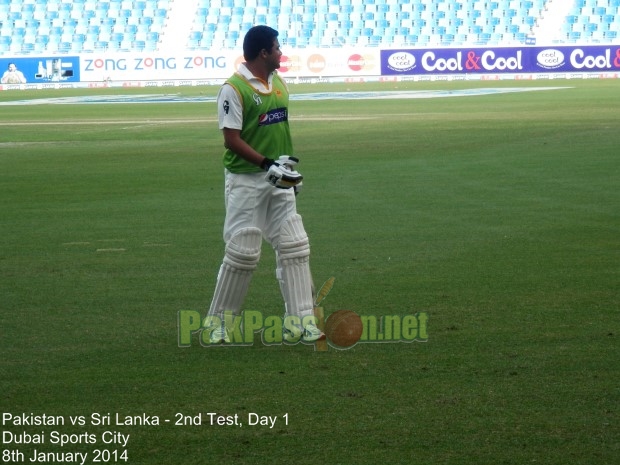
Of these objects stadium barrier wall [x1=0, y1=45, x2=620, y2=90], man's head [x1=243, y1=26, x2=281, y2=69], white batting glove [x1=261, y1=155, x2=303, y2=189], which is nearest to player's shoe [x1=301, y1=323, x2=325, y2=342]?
white batting glove [x1=261, y1=155, x2=303, y2=189]

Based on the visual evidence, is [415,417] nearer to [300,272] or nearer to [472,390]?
[472,390]

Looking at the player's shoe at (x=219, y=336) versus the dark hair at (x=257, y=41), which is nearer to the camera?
the dark hair at (x=257, y=41)

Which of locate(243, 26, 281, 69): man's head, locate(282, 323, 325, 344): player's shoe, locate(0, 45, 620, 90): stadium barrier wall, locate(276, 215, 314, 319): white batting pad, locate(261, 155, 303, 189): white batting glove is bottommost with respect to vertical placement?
locate(282, 323, 325, 344): player's shoe

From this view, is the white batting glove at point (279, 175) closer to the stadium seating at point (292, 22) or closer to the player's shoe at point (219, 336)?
the player's shoe at point (219, 336)

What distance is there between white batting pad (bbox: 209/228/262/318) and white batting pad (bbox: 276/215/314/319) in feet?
0.50

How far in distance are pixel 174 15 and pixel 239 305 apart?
59.1 m

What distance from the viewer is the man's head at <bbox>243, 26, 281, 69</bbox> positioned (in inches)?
253

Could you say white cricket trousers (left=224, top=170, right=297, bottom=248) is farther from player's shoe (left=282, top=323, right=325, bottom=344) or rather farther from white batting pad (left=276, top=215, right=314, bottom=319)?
player's shoe (left=282, top=323, right=325, bottom=344)

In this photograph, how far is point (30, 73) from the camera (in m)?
58.2

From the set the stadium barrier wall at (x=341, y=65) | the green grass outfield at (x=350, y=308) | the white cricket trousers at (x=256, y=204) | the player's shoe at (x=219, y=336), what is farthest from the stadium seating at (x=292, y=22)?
the player's shoe at (x=219, y=336)

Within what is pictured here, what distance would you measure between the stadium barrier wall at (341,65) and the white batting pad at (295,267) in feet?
164

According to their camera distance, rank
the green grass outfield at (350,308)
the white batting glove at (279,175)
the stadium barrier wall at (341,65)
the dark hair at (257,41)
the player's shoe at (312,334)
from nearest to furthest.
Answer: the green grass outfield at (350,308) → the white batting glove at (279,175) → the dark hair at (257,41) → the player's shoe at (312,334) → the stadium barrier wall at (341,65)

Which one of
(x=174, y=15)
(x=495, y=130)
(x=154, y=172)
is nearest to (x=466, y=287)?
(x=154, y=172)

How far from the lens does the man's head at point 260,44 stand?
643 centimetres
